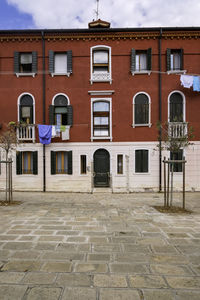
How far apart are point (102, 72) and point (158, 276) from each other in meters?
12.5

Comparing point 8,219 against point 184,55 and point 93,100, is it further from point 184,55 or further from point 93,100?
point 184,55

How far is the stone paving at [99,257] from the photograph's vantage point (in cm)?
312

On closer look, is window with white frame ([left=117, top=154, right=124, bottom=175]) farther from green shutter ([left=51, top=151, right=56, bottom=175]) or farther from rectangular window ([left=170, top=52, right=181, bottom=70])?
rectangular window ([left=170, top=52, right=181, bottom=70])

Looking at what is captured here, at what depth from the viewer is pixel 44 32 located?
13180mm

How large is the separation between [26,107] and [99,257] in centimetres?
1185

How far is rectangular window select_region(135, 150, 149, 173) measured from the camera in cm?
1318

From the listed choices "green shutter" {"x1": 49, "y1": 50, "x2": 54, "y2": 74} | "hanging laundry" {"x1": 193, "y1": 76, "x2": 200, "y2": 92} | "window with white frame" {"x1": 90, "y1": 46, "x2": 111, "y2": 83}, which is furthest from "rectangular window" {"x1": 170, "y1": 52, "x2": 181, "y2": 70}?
"green shutter" {"x1": 49, "y1": 50, "x2": 54, "y2": 74}

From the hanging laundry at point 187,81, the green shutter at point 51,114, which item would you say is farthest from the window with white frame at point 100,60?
the hanging laundry at point 187,81

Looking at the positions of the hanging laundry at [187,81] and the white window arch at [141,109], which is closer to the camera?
the hanging laundry at [187,81]

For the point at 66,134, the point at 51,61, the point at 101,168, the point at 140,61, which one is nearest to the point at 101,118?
the point at 66,134

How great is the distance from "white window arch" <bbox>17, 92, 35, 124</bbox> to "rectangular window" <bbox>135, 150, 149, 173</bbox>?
7.51 m

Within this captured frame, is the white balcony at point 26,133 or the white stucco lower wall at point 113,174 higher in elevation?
the white balcony at point 26,133

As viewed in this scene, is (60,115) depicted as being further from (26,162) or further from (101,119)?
(26,162)

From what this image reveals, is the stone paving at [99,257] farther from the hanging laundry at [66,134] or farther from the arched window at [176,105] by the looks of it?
the arched window at [176,105]
